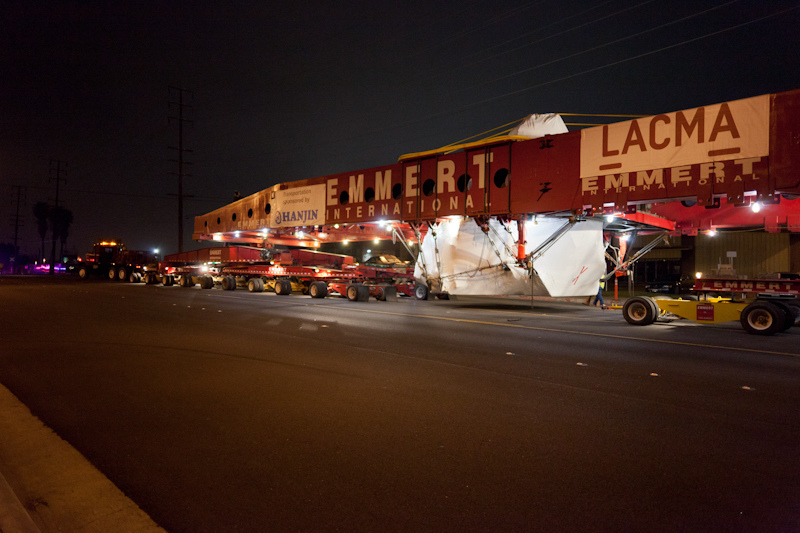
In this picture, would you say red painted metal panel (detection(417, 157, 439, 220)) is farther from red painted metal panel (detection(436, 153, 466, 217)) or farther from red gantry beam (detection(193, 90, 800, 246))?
red painted metal panel (detection(436, 153, 466, 217))

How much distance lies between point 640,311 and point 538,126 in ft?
23.6

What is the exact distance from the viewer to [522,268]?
16.3 meters

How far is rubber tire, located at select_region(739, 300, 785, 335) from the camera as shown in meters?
11.2

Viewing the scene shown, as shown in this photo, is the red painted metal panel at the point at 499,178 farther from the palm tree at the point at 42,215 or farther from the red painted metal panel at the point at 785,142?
the palm tree at the point at 42,215

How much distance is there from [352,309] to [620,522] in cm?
1412

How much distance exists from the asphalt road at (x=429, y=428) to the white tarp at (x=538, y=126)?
874 centimetres

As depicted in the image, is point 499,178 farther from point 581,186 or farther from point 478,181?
point 581,186

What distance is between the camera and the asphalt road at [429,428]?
322 cm

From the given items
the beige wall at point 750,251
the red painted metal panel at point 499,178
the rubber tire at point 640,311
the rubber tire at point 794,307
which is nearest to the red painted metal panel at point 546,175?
the red painted metal panel at point 499,178

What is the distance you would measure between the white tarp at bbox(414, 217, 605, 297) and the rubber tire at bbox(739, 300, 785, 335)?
5.49m

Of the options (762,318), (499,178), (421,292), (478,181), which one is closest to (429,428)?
(762,318)

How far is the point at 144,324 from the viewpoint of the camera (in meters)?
12.3

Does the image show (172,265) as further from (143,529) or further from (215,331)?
(143,529)

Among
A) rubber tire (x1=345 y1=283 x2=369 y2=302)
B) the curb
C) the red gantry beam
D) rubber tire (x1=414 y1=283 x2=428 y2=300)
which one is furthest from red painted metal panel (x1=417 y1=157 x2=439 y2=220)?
the curb
